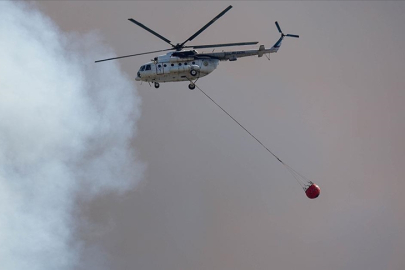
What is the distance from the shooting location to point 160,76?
49.0m

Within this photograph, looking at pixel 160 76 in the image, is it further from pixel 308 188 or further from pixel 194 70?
pixel 308 188

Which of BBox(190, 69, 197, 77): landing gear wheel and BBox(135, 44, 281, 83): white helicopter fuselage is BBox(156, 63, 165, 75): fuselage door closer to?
BBox(135, 44, 281, 83): white helicopter fuselage

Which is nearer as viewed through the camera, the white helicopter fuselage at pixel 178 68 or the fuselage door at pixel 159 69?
the white helicopter fuselage at pixel 178 68

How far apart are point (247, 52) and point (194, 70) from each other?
12.2 feet

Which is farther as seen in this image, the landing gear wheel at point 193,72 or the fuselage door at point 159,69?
the fuselage door at point 159,69

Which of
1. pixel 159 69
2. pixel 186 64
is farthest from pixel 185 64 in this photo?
pixel 159 69

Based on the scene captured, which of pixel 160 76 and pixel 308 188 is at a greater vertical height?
pixel 160 76

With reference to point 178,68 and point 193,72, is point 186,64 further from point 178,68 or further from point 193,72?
point 193,72

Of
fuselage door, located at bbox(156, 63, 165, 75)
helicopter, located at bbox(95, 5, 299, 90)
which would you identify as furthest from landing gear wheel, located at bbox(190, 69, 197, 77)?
fuselage door, located at bbox(156, 63, 165, 75)

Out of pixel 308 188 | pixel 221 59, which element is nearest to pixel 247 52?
pixel 221 59

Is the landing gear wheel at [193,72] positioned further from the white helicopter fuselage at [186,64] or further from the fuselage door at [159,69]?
the fuselage door at [159,69]

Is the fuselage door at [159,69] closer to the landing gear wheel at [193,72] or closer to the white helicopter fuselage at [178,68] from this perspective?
the white helicopter fuselage at [178,68]

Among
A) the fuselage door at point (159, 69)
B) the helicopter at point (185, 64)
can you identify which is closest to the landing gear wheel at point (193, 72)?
the helicopter at point (185, 64)

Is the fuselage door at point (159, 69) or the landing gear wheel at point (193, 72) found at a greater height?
the fuselage door at point (159, 69)
